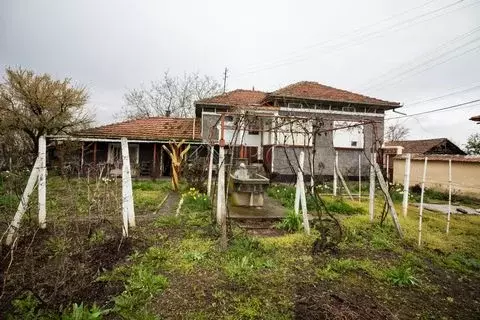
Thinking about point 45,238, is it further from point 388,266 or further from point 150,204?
point 388,266

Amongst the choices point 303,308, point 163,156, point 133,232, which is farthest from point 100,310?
point 163,156

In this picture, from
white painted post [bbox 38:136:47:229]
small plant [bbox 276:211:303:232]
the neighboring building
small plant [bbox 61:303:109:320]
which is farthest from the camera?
the neighboring building

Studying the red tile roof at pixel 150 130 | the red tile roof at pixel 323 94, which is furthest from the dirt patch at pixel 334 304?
the red tile roof at pixel 150 130

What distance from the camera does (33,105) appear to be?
17750mm

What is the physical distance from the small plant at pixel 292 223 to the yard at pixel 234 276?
0.98 feet

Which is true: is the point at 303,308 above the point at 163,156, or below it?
below

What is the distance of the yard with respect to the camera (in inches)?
142

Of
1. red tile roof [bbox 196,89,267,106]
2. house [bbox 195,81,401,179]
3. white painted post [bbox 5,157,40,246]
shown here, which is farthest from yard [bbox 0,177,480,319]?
red tile roof [bbox 196,89,267,106]

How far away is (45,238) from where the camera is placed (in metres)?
5.85

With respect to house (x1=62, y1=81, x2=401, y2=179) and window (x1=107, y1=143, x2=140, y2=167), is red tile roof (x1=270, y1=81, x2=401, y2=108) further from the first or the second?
window (x1=107, y1=143, x2=140, y2=167)

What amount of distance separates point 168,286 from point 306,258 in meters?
2.54

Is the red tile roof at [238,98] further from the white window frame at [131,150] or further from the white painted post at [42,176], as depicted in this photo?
→ the white painted post at [42,176]

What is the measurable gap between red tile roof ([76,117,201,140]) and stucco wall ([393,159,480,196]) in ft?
44.1

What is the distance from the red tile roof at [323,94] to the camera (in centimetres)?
1787
